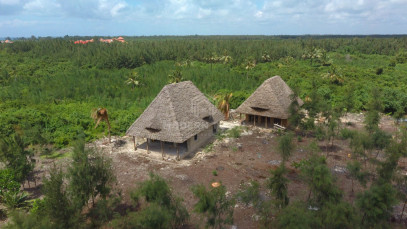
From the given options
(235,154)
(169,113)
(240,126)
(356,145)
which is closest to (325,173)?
(356,145)

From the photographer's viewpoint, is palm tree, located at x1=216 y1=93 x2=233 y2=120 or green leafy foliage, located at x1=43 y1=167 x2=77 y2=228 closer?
green leafy foliage, located at x1=43 y1=167 x2=77 y2=228

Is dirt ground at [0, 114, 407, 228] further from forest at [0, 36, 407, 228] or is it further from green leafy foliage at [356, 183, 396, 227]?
green leafy foliage at [356, 183, 396, 227]

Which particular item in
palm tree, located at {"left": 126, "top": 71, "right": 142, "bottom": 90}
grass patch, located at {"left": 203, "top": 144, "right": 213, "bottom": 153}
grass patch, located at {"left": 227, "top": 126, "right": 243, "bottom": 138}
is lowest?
grass patch, located at {"left": 203, "top": 144, "right": 213, "bottom": 153}

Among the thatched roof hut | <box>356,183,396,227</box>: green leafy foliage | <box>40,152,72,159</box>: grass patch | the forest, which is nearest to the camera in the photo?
<box>356,183,396,227</box>: green leafy foliage

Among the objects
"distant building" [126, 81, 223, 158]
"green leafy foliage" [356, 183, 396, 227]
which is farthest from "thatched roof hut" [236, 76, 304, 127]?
"green leafy foliage" [356, 183, 396, 227]

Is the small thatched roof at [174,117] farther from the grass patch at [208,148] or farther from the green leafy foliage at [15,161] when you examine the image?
the green leafy foliage at [15,161]

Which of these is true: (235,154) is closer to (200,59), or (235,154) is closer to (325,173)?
(325,173)

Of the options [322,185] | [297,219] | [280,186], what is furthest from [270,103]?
[297,219]
